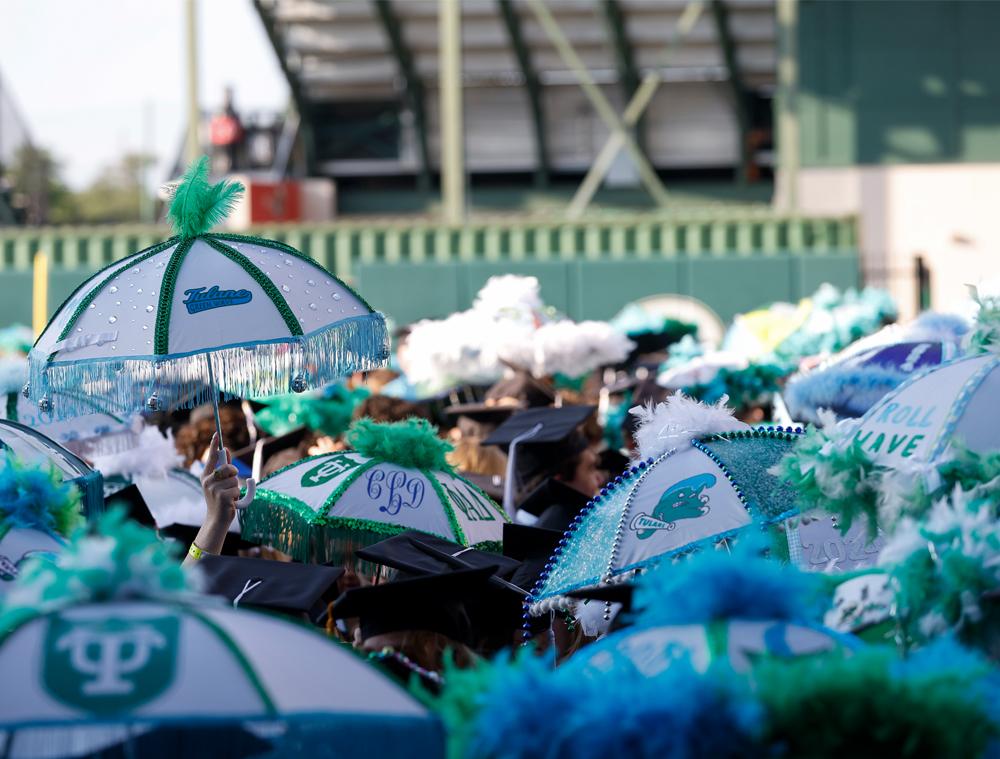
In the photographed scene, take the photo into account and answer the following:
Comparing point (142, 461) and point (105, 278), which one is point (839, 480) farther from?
point (142, 461)

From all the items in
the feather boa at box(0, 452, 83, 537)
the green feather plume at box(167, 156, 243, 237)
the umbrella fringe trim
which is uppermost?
the green feather plume at box(167, 156, 243, 237)

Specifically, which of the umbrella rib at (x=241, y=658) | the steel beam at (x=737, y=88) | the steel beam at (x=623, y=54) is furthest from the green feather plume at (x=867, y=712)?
the steel beam at (x=737, y=88)

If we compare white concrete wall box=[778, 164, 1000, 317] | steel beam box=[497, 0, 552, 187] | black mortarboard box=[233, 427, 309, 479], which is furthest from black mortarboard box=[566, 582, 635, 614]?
steel beam box=[497, 0, 552, 187]

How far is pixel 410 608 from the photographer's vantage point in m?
3.51

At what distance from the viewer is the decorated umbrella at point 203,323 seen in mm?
4273

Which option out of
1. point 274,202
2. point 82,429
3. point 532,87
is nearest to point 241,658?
point 82,429

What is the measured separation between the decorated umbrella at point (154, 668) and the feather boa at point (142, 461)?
3.78 metres

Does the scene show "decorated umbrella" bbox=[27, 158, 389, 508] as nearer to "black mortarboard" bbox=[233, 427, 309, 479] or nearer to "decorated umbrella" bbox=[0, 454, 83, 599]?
"decorated umbrella" bbox=[0, 454, 83, 599]

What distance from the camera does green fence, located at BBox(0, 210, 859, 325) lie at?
18062 millimetres

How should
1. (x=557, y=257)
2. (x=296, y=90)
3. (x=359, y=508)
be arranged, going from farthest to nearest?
1. (x=296, y=90)
2. (x=557, y=257)
3. (x=359, y=508)

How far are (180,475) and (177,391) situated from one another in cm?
119

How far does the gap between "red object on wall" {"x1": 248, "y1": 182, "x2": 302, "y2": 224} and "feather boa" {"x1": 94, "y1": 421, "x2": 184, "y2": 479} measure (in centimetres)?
1813

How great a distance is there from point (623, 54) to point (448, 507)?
22411 mm

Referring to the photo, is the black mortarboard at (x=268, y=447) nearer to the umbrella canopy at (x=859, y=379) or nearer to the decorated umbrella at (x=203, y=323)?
the decorated umbrella at (x=203, y=323)
